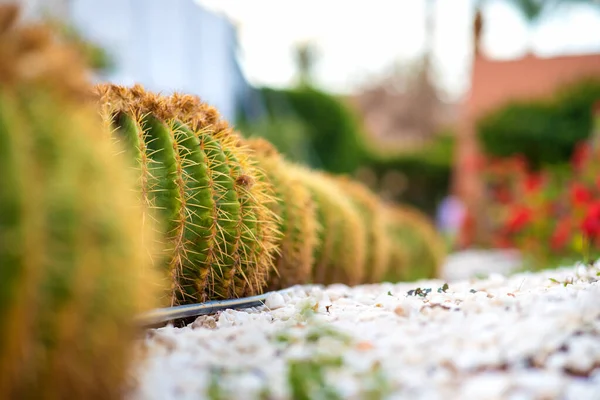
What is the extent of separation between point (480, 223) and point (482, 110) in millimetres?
2007

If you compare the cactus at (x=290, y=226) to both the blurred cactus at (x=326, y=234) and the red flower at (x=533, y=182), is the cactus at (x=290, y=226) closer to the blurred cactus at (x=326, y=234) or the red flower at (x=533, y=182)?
the blurred cactus at (x=326, y=234)

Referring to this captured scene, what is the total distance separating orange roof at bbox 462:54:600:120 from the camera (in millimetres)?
11148

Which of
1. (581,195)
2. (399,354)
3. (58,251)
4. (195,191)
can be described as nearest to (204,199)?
(195,191)

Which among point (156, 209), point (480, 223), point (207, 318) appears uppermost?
point (156, 209)

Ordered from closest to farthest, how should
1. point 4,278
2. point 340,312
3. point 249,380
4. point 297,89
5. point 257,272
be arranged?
point 4,278 → point 249,380 → point 340,312 → point 257,272 → point 297,89

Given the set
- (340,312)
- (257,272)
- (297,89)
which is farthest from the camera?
(297,89)

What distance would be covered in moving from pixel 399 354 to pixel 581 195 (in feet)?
16.9

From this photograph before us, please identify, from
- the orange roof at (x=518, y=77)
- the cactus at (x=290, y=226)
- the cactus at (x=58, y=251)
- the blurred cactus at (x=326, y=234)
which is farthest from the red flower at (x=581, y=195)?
the cactus at (x=58, y=251)

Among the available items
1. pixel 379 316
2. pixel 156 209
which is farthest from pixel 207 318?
pixel 379 316

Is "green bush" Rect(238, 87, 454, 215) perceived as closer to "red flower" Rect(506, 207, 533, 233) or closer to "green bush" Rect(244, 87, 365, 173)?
"green bush" Rect(244, 87, 365, 173)

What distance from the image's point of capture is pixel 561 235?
6.36 meters

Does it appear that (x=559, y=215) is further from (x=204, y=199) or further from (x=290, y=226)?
(x=204, y=199)

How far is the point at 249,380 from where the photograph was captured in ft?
4.35

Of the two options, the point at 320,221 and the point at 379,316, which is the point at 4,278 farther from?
the point at 320,221
